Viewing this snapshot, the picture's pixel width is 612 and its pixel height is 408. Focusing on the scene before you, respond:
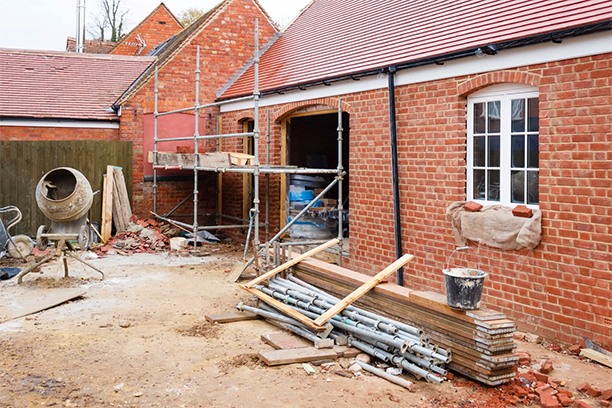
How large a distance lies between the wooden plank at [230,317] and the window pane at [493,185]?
3616 millimetres

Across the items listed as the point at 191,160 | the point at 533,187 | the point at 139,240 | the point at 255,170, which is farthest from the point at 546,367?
the point at 139,240

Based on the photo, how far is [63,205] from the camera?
10102 millimetres

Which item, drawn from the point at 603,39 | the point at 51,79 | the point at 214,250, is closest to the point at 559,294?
the point at 603,39

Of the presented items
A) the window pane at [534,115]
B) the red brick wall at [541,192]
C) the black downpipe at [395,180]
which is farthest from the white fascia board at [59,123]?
the window pane at [534,115]

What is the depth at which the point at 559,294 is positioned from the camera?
23.1ft

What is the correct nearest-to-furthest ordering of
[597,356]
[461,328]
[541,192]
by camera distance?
[461,328], [597,356], [541,192]

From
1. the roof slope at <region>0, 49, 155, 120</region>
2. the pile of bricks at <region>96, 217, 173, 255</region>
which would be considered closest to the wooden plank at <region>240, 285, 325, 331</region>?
the pile of bricks at <region>96, 217, 173, 255</region>

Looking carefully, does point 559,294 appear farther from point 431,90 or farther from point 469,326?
point 431,90

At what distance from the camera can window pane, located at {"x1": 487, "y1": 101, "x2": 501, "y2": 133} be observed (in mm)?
8031

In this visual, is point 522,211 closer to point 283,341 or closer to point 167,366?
point 283,341

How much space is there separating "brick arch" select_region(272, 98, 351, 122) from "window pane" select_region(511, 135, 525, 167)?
358cm

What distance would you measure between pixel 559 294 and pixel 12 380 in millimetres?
5993

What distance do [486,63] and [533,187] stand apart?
1.79m

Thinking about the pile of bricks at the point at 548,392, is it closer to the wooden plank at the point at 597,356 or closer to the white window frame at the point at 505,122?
the wooden plank at the point at 597,356
